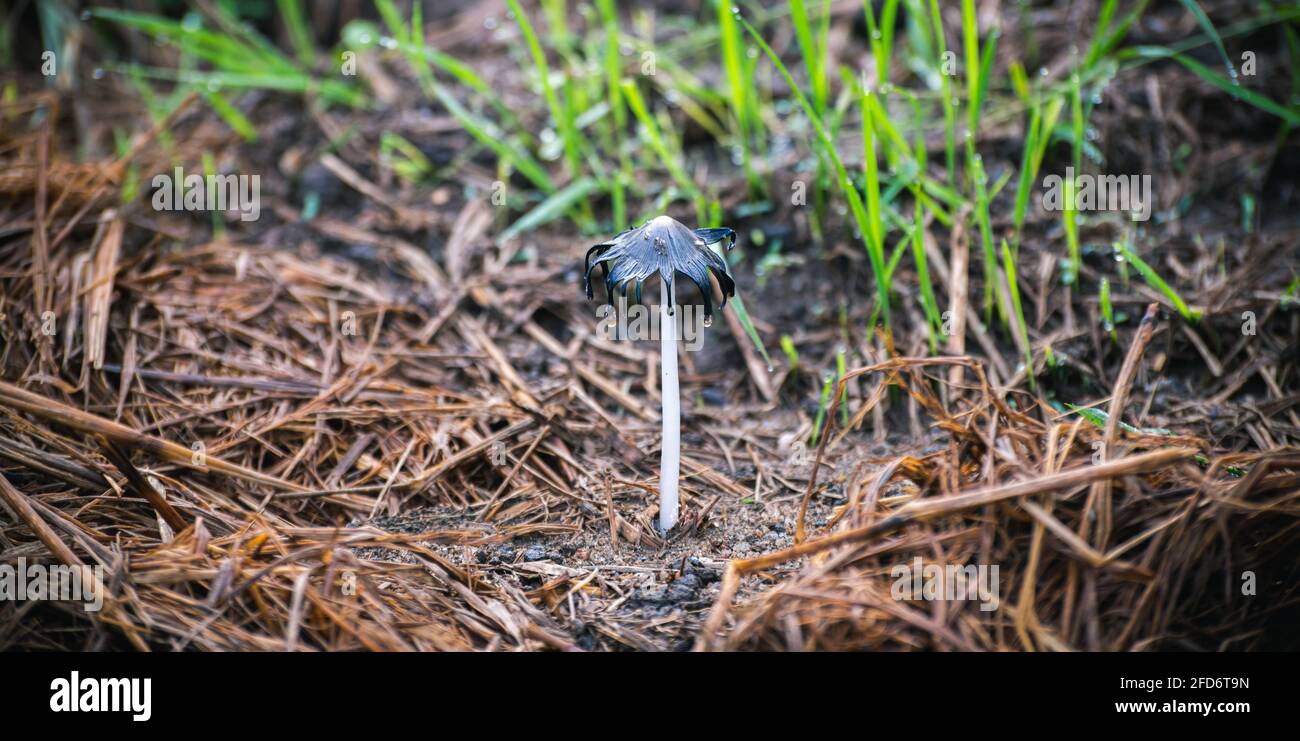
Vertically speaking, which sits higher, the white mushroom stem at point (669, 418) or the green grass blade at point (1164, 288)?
the green grass blade at point (1164, 288)

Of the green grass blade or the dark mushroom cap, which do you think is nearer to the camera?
the dark mushroom cap

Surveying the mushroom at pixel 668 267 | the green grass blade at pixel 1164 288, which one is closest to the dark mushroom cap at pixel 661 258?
the mushroom at pixel 668 267

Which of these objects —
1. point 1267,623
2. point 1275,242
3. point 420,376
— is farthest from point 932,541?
point 1275,242

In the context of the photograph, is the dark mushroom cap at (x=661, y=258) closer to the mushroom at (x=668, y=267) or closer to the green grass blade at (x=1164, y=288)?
the mushroom at (x=668, y=267)

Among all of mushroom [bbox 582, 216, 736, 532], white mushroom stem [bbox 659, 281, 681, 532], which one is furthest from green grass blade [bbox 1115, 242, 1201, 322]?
white mushroom stem [bbox 659, 281, 681, 532]

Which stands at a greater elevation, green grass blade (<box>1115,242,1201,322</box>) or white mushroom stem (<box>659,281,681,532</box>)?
green grass blade (<box>1115,242,1201,322</box>)

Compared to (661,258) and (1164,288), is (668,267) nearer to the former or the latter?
(661,258)

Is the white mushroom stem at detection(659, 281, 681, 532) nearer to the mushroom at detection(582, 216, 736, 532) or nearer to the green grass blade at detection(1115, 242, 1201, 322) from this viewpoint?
the mushroom at detection(582, 216, 736, 532)

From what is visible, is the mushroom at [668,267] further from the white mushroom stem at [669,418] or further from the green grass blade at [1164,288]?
the green grass blade at [1164,288]

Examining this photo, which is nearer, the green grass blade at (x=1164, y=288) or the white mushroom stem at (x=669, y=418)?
the white mushroom stem at (x=669, y=418)
